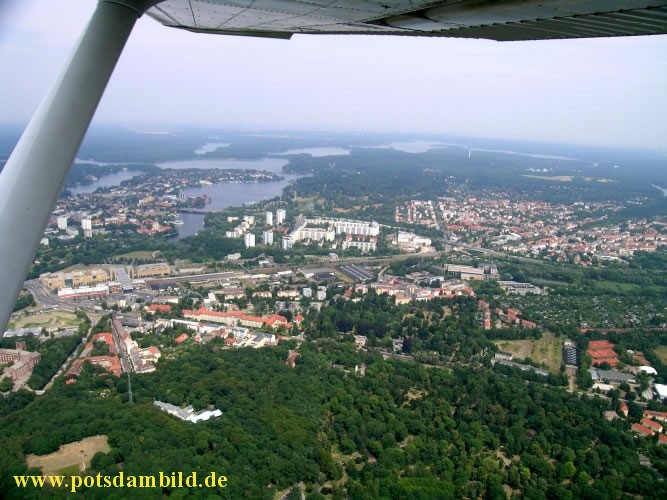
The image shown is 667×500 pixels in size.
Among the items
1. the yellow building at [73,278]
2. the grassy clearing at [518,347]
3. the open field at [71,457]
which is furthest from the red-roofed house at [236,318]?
the open field at [71,457]

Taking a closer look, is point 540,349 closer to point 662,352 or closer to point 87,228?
point 662,352

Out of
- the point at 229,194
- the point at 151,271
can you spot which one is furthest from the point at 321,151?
the point at 151,271

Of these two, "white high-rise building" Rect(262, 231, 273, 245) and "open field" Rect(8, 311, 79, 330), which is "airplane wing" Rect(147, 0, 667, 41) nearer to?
"open field" Rect(8, 311, 79, 330)

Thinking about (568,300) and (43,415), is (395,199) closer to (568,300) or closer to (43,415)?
(568,300)

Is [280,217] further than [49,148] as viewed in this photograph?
Yes

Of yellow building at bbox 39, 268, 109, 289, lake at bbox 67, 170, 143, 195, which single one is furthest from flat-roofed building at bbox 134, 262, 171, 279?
lake at bbox 67, 170, 143, 195

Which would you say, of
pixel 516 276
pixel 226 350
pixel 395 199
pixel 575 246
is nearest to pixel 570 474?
pixel 226 350

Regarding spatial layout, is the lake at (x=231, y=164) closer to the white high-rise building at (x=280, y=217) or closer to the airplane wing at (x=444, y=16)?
the white high-rise building at (x=280, y=217)
